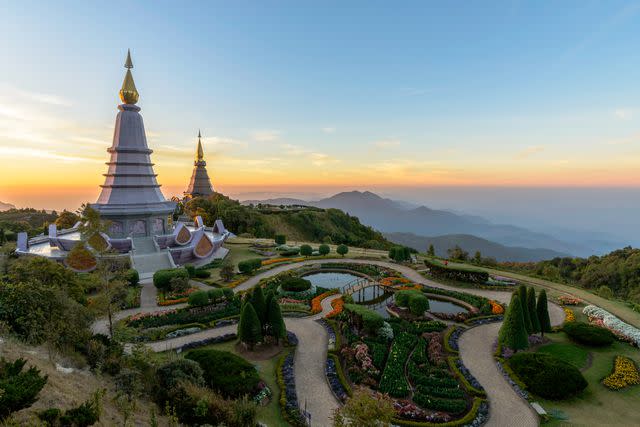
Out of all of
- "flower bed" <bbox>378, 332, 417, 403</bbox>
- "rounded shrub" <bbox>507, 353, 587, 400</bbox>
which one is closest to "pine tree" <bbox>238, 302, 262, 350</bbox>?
Result: "flower bed" <bbox>378, 332, 417, 403</bbox>

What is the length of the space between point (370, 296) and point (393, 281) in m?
3.23

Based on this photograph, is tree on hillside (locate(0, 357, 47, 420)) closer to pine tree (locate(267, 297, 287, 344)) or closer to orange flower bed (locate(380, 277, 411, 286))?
pine tree (locate(267, 297, 287, 344))

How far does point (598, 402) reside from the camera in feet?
47.4

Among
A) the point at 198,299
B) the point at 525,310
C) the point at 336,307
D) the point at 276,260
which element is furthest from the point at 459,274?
the point at 198,299

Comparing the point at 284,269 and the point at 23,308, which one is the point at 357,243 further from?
the point at 23,308

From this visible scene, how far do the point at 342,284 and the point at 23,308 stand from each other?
2455 cm

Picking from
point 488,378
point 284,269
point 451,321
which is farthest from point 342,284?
point 488,378

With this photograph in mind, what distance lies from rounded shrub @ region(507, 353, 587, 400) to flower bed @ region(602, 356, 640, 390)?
76.1 inches

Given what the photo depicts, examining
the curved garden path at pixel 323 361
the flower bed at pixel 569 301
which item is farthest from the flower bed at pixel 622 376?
the flower bed at pixel 569 301

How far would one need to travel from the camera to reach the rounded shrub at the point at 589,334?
62.4ft

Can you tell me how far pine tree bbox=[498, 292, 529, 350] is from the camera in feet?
58.9

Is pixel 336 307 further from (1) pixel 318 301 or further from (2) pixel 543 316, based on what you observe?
(2) pixel 543 316

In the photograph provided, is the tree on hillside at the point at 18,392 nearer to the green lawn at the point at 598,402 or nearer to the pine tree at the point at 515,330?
the green lawn at the point at 598,402

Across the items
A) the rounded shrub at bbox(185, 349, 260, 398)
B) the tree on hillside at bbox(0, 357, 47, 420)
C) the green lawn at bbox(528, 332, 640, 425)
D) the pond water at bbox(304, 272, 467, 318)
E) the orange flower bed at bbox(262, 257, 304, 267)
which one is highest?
the tree on hillside at bbox(0, 357, 47, 420)
